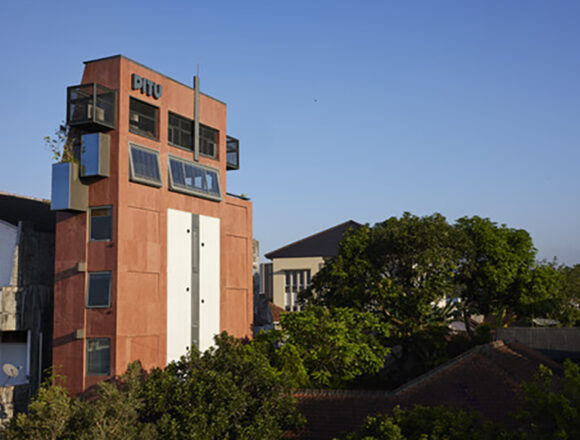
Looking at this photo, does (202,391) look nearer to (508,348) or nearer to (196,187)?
(196,187)

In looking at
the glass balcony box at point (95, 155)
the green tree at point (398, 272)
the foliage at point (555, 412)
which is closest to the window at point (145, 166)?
the glass balcony box at point (95, 155)

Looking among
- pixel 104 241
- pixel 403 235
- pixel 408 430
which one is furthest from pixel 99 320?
pixel 403 235

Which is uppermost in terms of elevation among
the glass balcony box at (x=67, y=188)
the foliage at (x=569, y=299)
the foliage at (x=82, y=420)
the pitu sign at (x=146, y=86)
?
the pitu sign at (x=146, y=86)

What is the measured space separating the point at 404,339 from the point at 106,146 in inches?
968

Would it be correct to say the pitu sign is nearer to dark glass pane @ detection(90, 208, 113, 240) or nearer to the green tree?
dark glass pane @ detection(90, 208, 113, 240)

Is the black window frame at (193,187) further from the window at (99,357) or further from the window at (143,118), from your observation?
the window at (99,357)

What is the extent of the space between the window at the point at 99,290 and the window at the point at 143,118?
7.64 meters

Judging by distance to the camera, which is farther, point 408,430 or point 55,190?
point 55,190

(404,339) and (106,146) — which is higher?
(106,146)

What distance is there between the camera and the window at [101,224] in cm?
3103

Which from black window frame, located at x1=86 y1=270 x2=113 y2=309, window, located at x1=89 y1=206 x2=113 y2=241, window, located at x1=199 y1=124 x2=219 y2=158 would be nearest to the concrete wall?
window, located at x1=199 y1=124 x2=219 y2=158

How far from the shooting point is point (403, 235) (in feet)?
141

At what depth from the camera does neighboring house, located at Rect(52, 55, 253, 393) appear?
30500 mm

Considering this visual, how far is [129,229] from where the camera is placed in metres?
31.3
